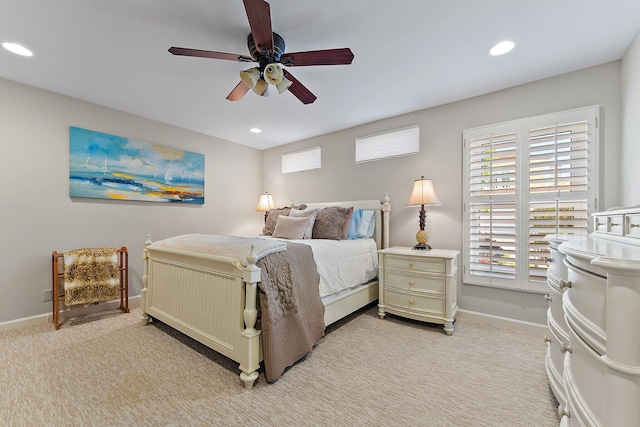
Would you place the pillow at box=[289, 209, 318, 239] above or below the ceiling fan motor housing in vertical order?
below

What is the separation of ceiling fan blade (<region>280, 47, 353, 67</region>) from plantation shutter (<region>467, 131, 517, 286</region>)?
186 cm

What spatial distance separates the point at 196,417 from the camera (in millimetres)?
1475

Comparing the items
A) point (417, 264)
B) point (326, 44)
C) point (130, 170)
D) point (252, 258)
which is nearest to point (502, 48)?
point (326, 44)

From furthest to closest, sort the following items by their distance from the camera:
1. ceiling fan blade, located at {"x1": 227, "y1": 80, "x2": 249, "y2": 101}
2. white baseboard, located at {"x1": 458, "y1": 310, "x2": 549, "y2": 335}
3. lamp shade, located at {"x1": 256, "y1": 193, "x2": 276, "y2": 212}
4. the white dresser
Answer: lamp shade, located at {"x1": 256, "y1": 193, "x2": 276, "y2": 212}, white baseboard, located at {"x1": 458, "y1": 310, "x2": 549, "y2": 335}, ceiling fan blade, located at {"x1": 227, "y1": 80, "x2": 249, "y2": 101}, the white dresser

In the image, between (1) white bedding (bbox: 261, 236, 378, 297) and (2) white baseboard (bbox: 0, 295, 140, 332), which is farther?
(2) white baseboard (bbox: 0, 295, 140, 332)

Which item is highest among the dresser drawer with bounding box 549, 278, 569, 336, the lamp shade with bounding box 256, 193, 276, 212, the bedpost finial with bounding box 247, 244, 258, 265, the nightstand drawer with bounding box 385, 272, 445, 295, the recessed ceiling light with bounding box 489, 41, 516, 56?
the recessed ceiling light with bounding box 489, 41, 516, 56

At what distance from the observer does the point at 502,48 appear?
6.86 ft

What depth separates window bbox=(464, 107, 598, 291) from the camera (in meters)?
2.33

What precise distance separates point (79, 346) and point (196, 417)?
5.17 feet

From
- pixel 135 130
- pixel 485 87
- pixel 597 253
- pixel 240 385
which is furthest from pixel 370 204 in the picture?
pixel 135 130

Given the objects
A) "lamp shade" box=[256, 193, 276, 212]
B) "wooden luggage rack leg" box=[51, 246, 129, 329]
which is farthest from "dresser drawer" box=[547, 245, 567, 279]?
"wooden luggage rack leg" box=[51, 246, 129, 329]

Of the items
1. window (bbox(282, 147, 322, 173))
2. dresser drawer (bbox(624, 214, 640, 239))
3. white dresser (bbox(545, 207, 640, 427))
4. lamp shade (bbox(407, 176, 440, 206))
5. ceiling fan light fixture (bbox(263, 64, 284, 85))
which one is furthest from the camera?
window (bbox(282, 147, 322, 173))

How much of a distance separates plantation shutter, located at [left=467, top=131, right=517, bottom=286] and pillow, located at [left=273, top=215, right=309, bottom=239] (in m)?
1.87

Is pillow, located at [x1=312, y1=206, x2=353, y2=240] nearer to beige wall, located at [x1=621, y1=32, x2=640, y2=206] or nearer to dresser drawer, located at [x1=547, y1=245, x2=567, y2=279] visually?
dresser drawer, located at [x1=547, y1=245, x2=567, y2=279]
